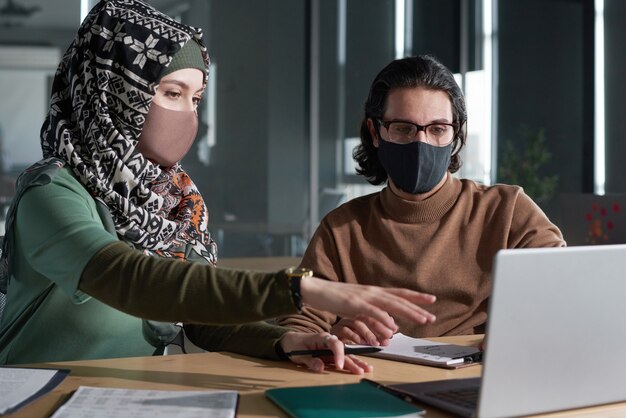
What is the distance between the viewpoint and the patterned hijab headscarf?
5.25 feet

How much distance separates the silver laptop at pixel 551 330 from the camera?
98 centimetres

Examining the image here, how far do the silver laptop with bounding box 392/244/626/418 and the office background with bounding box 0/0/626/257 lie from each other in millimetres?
3246

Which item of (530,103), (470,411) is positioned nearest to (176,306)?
(470,411)

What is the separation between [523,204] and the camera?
1994mm

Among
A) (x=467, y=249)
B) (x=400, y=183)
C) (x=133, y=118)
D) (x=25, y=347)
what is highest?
(x=133, y=118)

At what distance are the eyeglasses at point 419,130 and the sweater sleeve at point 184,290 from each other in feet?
3.03

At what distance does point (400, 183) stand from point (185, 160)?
2.51 m

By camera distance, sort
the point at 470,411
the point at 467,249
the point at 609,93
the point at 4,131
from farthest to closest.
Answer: the point at 609,93 < the point at 4,131 < the point at 467,249 < the point at 470,411

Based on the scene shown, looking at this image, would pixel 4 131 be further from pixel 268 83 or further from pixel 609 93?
pixel 609 93

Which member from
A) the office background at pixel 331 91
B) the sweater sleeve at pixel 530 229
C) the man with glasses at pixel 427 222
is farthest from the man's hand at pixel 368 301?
the office background at pixel 331 91

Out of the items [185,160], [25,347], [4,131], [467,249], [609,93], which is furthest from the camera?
[609,93]

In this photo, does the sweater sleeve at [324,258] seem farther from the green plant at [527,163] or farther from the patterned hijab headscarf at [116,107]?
the green plant at [527,163]

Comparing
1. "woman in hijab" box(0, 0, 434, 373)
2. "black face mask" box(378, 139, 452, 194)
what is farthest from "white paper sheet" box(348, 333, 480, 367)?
"black face mask" box(378, 139, 452, 194)

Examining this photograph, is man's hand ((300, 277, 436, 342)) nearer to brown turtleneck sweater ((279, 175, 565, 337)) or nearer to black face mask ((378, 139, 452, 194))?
brown turtleneck sweater ((279, 175, 565, 337))
